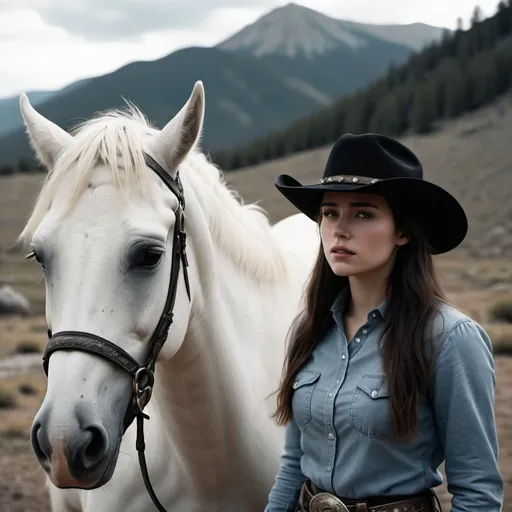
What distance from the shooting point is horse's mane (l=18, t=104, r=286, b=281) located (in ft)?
7.42

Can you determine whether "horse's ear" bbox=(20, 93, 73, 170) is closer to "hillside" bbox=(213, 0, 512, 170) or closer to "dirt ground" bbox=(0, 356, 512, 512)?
"dirt ground" bbox=(0, 356, 512, 512)

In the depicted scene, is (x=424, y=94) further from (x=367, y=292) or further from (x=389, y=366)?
→ (x=389, y=366)

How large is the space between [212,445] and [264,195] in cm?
5266

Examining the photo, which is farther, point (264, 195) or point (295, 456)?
point (264, 195)

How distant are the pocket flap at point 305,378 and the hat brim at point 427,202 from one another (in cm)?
56

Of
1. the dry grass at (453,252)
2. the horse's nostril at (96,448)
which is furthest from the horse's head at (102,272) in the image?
the dry grass at (453,252)

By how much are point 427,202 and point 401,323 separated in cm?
38

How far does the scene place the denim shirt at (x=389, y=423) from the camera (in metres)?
1.93

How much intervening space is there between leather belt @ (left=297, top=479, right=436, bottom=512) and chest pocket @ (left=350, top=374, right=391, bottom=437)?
20 centimetres

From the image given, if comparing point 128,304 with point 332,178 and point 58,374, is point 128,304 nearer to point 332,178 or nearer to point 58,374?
point 58,374

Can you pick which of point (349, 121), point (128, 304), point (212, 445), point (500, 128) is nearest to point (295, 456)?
point (212, 445)

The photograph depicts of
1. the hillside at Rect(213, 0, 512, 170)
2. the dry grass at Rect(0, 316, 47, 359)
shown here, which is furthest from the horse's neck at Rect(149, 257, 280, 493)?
the hillside at Rect(213, 0, 512, 170)

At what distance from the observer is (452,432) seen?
195cm

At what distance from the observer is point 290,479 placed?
238 centimetres
